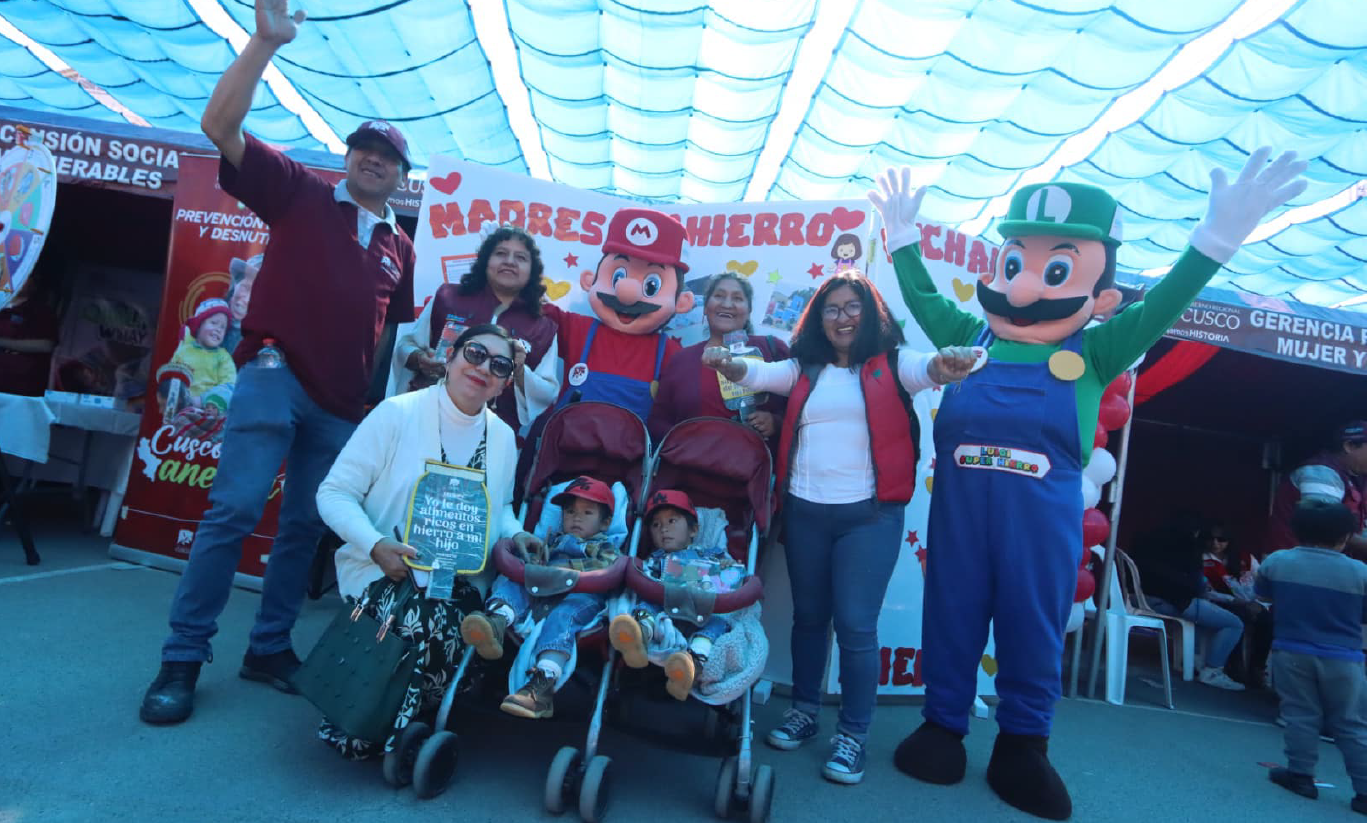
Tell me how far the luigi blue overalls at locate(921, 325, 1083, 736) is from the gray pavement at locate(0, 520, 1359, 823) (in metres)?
0.40

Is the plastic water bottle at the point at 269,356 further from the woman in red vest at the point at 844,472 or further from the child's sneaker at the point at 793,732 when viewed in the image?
the child's sneaker at the point at 793,732

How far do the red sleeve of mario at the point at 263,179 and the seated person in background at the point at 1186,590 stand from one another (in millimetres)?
6186

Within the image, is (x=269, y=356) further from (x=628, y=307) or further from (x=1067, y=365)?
Answer: (x=1067, y=365)

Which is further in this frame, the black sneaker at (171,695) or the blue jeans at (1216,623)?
the blue jeans at (1216,623)

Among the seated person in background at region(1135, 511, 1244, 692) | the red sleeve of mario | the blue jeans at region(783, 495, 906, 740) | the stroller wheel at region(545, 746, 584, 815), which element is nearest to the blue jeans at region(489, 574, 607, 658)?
the stroller wheel at region(545, 746, 584, 815)

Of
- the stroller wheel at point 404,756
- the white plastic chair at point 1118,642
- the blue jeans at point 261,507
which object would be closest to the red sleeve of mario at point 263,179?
the blue jeans at point 261,507

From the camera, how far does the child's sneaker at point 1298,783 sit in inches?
133

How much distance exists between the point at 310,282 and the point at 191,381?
2467 millimetres

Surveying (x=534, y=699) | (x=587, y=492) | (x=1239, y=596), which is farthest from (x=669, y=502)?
(x=1239, y=596)

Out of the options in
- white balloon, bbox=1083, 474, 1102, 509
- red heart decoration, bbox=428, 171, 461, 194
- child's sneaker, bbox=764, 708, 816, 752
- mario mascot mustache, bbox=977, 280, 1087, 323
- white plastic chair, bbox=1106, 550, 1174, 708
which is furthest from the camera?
white plastic chair, bbox=1106, 550, 1174, 708

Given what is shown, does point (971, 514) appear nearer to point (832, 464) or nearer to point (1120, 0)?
point (832, 464)

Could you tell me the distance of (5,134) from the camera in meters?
4.68

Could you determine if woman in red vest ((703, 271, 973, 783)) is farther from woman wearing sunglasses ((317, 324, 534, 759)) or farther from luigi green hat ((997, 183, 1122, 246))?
woman wearing sunglasses ((317, 324, 534, 759))

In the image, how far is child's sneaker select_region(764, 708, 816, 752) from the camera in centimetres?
295
